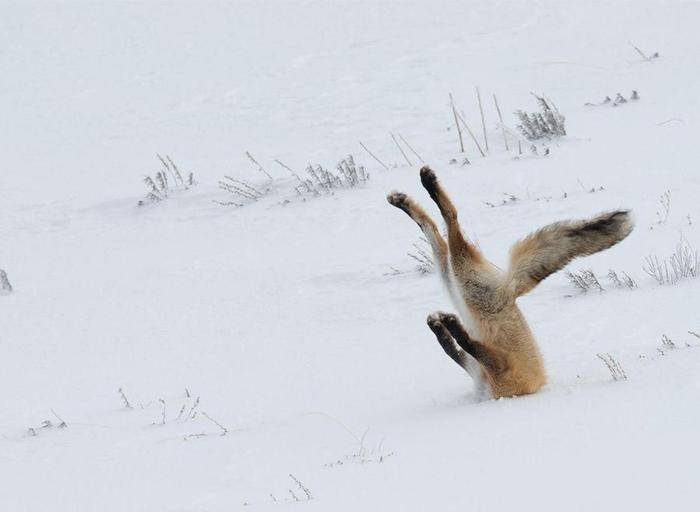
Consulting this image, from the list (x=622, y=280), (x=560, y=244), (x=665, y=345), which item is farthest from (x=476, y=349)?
(x=622, y=280)

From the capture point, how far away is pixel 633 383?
4.60 metres

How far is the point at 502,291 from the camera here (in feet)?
17.5

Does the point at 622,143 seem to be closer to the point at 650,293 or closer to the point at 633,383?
the point at 650,293

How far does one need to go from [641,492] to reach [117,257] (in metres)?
6.69

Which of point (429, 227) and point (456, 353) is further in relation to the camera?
point (429, 227)

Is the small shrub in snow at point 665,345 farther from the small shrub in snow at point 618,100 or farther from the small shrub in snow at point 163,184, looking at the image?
the small shrub in snow at point 163,184

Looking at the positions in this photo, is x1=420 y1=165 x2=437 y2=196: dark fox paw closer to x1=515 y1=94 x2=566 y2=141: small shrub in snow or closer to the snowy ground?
the snowy ground

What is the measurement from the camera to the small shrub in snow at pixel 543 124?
9.70 m

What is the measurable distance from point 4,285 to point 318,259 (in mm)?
2553

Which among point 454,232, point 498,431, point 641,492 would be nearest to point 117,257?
point 454,232

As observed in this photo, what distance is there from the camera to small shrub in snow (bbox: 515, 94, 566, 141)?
9703 mm

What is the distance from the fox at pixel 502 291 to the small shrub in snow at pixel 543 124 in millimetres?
4465

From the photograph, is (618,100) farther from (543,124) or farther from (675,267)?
(675,267)

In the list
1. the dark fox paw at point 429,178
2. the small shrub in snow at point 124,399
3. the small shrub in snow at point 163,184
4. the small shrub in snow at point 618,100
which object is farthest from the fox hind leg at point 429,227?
the small shrub in snow at point 618,100
